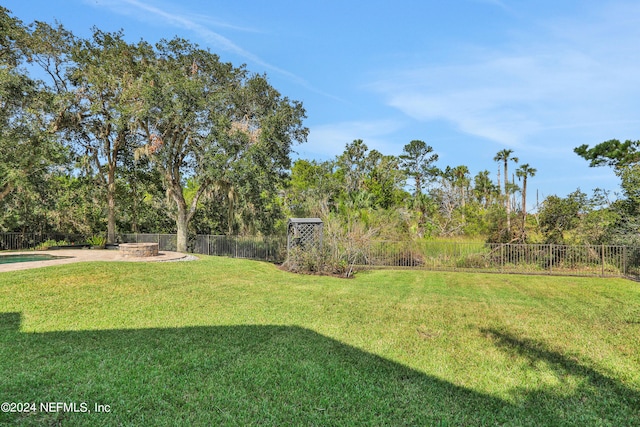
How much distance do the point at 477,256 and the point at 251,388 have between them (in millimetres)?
13929

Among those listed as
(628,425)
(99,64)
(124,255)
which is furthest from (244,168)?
(628,425)

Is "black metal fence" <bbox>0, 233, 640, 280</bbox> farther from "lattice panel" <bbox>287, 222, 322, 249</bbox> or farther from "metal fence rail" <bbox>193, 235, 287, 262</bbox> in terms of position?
A: "lattice panel" <bbox>287, 222, 322, 249</bbox>

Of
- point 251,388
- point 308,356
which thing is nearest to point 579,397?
point 308,356

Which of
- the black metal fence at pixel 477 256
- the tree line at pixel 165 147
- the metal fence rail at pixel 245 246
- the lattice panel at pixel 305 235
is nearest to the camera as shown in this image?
the lattice panel at pixel 305 235

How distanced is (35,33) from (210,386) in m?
20.1

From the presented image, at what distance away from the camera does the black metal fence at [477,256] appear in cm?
1303

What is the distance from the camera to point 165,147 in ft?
53.5

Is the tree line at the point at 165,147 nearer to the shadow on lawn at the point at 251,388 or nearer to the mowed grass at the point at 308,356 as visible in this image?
the mowed grass at the point at 308,356

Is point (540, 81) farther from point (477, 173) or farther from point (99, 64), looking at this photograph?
point (477, 173)

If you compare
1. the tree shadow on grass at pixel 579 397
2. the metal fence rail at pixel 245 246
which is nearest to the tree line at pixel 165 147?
the metal fence rail at pixel 245 246

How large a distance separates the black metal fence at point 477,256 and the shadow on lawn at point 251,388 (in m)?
8.57

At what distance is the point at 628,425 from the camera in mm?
2709

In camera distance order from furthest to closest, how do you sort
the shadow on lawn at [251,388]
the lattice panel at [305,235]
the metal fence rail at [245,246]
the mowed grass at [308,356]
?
1. the metal fence rail at [245,246]
2. the lattice panel at [305,235]
3. the mowed grass at [308,356]
4. the shadow on lawn at [251,388]

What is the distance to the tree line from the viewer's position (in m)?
14.6
